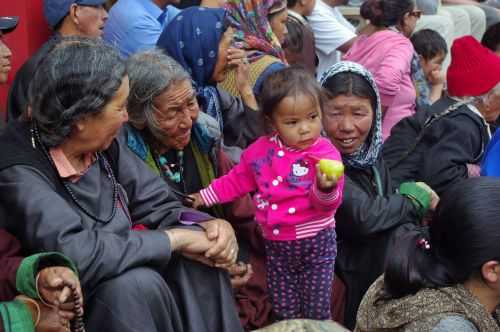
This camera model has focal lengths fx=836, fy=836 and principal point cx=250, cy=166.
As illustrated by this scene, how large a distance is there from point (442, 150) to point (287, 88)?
1.37m

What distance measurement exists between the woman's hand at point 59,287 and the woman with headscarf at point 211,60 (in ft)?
5.38

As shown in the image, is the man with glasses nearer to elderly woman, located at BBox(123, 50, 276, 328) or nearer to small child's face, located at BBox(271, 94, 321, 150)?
elderly woman, located at BBox(123, 50, 276, 328)

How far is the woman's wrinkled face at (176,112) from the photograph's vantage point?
3594 mm

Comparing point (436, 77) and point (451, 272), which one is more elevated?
point (451, 272)

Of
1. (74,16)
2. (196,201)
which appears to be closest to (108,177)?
(196,201)

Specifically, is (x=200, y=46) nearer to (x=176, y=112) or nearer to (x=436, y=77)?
(x=176, y=112)

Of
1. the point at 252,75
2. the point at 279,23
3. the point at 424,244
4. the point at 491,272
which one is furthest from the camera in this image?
the point at 279,23

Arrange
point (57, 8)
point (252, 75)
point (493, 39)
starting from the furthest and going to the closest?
point (493, 39)
point (57, 8)
point (252, 75)

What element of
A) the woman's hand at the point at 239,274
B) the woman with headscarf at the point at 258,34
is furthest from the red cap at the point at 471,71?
the woman's hand at the point at 239,274

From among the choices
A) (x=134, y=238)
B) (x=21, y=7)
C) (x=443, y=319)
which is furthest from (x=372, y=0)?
(x=443, y=319)

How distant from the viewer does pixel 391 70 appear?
241 inches

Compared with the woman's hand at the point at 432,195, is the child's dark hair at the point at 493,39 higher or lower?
lower

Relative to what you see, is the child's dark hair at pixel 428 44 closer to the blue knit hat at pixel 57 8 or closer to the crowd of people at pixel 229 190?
the crowd of people at pixel 229 190

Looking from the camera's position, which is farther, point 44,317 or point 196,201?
point 196,201
